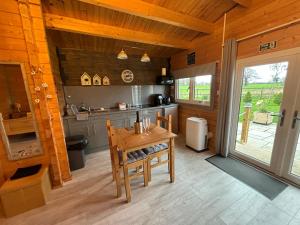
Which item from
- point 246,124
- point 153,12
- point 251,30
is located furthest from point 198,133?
point 153,12

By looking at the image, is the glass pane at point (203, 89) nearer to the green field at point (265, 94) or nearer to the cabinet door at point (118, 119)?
the green field at point (265, 94)

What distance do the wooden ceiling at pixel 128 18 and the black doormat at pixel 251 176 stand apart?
8.60 ft

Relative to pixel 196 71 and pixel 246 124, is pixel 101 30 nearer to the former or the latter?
pixel 196 71

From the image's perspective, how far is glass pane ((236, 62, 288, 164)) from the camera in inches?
79.6

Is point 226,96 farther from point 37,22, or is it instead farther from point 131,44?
point 37,22

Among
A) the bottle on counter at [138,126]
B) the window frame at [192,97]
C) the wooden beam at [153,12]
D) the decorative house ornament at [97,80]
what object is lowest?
the bottle on counter at [138,126]

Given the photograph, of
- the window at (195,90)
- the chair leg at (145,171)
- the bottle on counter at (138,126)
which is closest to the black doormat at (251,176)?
the window at (195,90)

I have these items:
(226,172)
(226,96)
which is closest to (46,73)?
(226,96)

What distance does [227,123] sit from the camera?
2566mm

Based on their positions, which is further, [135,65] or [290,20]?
[135,65]

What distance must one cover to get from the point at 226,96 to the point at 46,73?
3.00 m

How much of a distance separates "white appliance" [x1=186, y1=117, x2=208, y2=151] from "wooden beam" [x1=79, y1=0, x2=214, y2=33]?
1.90 m

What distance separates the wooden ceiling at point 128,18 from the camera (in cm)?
197

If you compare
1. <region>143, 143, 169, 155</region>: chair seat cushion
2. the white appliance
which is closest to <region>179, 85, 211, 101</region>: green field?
the white appliance
